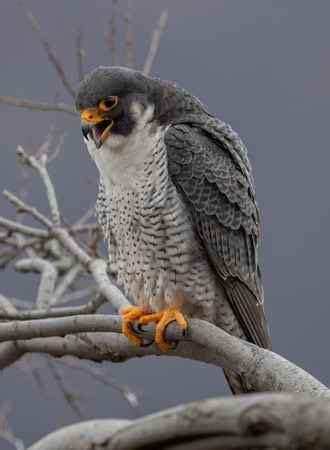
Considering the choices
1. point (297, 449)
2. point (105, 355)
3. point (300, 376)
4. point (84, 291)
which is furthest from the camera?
point (84, 291)

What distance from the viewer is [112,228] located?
3686 millimetres

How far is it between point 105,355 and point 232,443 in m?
2.08

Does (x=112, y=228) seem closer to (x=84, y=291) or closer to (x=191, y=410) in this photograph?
(x=84, y=291)

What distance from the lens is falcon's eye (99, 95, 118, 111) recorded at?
3500 millimetres

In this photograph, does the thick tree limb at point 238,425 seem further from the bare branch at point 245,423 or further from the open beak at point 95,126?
the open beak at point 95,126

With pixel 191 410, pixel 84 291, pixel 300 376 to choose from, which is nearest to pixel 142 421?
pixel 191 410

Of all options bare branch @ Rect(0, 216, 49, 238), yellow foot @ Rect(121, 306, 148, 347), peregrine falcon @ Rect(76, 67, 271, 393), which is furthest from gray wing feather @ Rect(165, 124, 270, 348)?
bare branch @ Rect(0, 216, 49, 238)

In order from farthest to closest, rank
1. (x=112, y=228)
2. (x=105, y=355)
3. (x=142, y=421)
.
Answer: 1. (x=112, y=228)
2. (x=105, y=355)
3. (x=142, y=421)

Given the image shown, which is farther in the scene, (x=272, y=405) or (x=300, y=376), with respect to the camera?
(x=300, y=376)

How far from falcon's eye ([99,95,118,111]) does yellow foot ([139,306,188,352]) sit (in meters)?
0.87

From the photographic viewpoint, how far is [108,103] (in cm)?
352

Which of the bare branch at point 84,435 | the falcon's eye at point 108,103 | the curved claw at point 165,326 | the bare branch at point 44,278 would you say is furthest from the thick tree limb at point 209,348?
the falcon's eye at point 108,103

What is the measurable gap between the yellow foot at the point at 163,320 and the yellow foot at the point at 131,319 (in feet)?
0.10

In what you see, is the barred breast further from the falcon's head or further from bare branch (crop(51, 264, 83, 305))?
bare branch (crop(51, 264, 83, 305))
